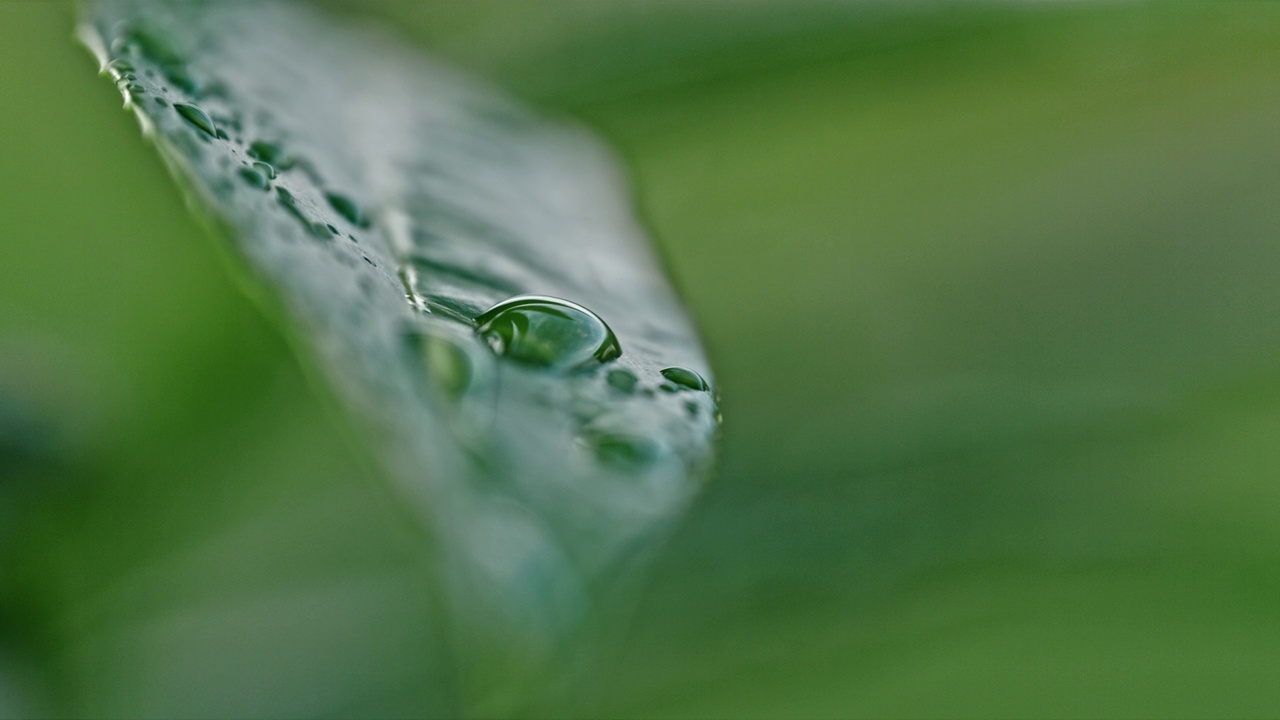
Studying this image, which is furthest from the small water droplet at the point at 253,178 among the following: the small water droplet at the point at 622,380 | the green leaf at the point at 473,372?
the small water droplet at the point at 622,380

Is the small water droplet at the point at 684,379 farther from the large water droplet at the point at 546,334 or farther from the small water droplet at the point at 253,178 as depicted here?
the small water droplet at the point at 253,178

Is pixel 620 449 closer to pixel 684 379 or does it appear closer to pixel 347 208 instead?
pixel 684 379

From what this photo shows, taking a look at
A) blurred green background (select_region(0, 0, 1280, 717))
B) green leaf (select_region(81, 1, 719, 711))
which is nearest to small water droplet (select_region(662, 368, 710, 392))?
green leaf (select_region(81, 1, 719, 711))

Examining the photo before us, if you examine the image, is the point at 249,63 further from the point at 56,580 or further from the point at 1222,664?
the point at 1222,664

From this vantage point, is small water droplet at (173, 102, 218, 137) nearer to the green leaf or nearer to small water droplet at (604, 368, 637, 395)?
the green leaf

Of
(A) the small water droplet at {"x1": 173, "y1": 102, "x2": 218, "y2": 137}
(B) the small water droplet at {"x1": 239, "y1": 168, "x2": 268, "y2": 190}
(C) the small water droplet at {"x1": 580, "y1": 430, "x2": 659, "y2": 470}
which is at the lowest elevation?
(C) the small water droplet at {"x1": 580, "y1": 430, "x2": 659, "y2": 470}

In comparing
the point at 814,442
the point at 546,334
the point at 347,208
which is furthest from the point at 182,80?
the point at 814,442

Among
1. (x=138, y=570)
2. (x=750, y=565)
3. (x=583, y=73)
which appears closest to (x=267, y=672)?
(x=138, y=570)
